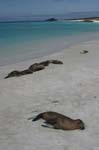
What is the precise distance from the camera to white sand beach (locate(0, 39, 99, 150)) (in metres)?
6.43

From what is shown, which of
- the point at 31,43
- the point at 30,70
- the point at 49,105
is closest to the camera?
the point at 49,105

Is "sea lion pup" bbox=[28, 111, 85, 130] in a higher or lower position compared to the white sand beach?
higher

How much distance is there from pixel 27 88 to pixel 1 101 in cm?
157

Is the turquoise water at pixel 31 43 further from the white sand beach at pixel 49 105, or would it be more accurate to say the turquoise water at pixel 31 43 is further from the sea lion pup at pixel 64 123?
the sea lion pup at pixel 64 123

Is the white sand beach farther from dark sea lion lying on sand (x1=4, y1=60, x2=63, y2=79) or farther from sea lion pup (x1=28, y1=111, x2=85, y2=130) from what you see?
dark sea lion lying on sand (x1=4, y1=60, x2=63, y2=79)

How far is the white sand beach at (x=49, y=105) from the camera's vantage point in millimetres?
6430

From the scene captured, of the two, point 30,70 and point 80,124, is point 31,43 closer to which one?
point 30,70

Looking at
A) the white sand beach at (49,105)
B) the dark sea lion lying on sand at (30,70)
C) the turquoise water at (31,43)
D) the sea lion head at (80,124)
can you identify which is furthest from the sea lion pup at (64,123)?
the turquoise water at (31,43)

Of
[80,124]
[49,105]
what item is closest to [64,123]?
[80,124]

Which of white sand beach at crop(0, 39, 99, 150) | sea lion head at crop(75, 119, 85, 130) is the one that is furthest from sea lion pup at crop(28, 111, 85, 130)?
Answer: white sand beach at crop(0, 39, 99, 150)

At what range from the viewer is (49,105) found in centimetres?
866

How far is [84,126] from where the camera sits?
7121 millimetres

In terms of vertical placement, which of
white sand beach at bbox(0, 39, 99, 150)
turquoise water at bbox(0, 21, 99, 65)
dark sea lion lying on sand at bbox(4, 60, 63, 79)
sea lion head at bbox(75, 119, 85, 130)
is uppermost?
sea lion head at bbox(75, 119, 85, 130)

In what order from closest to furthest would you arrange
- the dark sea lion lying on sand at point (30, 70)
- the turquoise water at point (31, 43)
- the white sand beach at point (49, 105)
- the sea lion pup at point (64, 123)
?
the white sand beach at point (49, 105) < the sea lion pup at point (64, 123) < the dark sea lion lying on sand at point (30, 70) < the turquoise water at point (31, 43)
